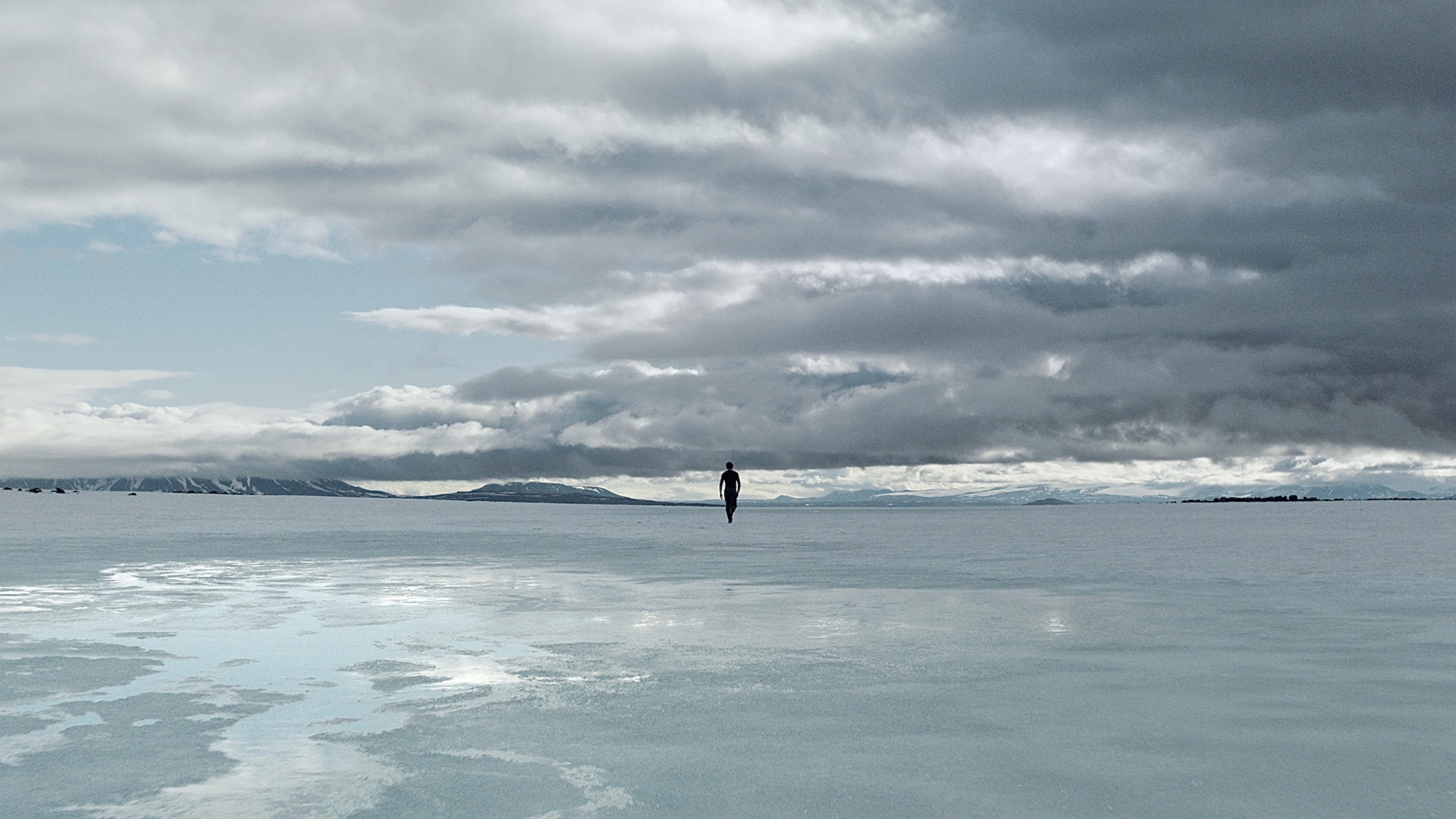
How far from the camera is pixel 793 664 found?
909 cm

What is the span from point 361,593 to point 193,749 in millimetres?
9679

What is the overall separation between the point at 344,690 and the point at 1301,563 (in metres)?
21.0

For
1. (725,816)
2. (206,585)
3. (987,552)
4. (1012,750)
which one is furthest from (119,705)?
(987,552)

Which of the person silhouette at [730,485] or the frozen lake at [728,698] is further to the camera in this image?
the person silhouette at [730,485]

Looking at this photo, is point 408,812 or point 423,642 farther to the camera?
point 423,642

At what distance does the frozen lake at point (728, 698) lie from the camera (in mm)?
5398

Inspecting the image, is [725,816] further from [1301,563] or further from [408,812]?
[1301,563]

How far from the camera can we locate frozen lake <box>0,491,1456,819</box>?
5.40 metres

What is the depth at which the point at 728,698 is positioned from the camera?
768 centimetres

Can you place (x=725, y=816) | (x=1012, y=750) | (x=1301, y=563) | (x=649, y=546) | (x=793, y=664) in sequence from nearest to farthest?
(x=725, y=816)
(x=1012, y=750)
(x=793, y=664)
(x=1301, y=563)
(x=649, y=546)

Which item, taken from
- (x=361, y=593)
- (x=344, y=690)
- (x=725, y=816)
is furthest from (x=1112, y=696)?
(x=361, y=593)

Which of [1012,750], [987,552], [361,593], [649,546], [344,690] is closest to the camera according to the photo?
[1012,750]

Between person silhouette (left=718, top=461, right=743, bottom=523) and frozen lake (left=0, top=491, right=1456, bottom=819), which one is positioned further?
person silhouette (left=718, top=461, right=743, bottom=523)

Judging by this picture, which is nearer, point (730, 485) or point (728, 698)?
point (728, 698)
